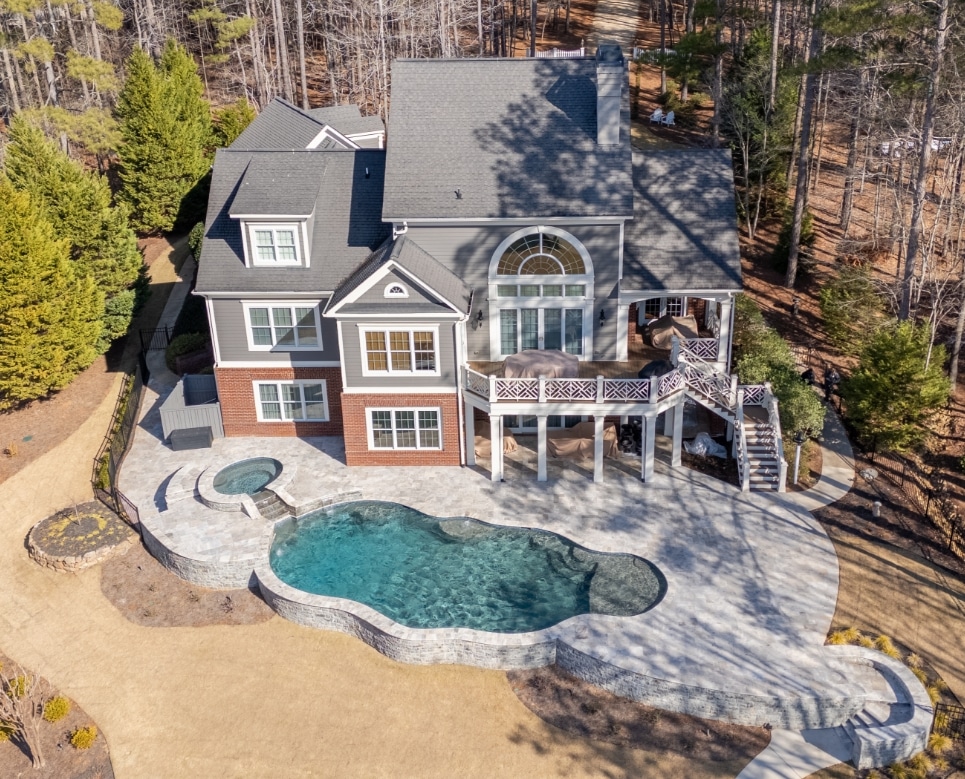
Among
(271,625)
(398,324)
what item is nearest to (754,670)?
(271,625)

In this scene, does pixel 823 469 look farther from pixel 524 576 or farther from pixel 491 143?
pixel 491 143

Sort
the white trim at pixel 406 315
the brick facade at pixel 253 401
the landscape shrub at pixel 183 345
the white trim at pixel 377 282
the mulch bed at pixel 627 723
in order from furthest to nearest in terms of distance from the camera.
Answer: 1. the landscape shrub at pixel 183 345
2. the brick facade at pixel 253 401
3. the white trim at pixel 406 315
4. the white trim at pixel 377 282
5. the mulch bed at pixel 627 723

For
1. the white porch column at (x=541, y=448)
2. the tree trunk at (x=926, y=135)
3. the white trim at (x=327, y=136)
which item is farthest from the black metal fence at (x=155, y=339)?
the tree trunk at (x=926, y=135)

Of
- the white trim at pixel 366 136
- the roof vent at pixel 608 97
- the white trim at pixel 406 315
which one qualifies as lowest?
the white trim at pixel 406 315

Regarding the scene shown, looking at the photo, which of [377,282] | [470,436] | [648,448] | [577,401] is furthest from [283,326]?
[648,448]

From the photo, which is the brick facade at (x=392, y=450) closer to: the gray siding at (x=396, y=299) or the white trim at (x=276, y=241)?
the gray siding at (x=396, y=299)

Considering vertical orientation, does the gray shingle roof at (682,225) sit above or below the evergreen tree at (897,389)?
above
